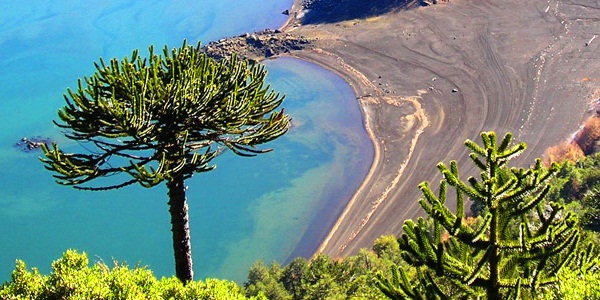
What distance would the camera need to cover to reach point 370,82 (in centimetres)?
5212

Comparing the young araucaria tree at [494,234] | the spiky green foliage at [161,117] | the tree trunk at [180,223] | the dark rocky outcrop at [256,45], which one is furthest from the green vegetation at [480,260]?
the dark rocky outcrop at [256,45]

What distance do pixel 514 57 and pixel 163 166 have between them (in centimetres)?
4556

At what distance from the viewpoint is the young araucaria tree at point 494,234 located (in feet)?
24.4

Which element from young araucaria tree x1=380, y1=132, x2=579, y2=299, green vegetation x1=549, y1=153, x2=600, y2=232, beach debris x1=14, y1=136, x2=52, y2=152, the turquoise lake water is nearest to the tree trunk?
young araucaria tree x1=380, y1=132, x2=579, y2=299

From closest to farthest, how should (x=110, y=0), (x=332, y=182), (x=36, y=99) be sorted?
(x=332, y=182) < (x=36, y=99) < (x=110, y=0)

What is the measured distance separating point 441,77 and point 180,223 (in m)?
40.7

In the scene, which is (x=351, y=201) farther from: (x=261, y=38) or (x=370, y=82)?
(x=261, y=38)

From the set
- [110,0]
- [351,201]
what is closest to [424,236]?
[351,201]

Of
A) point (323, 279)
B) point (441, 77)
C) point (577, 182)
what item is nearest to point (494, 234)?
point (323, 279)

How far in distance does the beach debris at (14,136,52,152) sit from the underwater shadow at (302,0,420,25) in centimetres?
3082

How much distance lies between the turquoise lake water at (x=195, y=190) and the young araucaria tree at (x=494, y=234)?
2588 cm

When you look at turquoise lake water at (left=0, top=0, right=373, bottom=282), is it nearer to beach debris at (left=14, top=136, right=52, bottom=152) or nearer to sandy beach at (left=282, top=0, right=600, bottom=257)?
beach debris at (left=14, top=136, right=52, bottom=152)

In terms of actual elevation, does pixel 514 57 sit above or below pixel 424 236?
above

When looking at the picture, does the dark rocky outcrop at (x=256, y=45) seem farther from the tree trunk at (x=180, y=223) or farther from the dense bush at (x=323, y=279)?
the tree trunk at (x=180, y=223)
